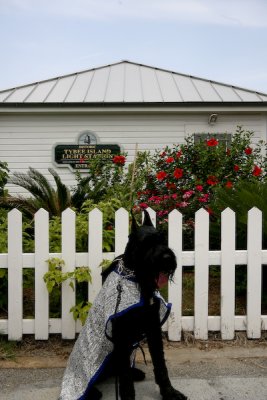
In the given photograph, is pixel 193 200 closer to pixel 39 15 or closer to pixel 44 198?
pixel 44 198

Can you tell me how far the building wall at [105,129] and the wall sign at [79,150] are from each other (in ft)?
0.36

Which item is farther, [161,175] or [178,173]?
[161,175]

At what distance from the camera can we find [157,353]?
8.16ft

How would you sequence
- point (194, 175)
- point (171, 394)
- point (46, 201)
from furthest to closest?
point (194, 175), point (46, 201), point (171, 394)

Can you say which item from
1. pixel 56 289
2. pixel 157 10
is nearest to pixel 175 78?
pixel 157 10

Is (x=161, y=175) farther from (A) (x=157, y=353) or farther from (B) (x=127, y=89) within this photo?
(B) (x=127, y=89)

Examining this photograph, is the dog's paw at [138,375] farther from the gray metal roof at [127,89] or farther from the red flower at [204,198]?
the gray metal roof at [127,89]

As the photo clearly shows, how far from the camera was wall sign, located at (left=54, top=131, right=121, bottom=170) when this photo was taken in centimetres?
937

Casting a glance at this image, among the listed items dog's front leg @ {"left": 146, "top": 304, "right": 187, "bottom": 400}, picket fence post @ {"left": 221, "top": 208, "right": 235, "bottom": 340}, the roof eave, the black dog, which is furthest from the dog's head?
the roof eave

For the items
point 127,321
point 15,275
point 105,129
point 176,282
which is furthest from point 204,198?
point 105,129

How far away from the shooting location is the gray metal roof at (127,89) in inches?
367

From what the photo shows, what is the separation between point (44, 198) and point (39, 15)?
461 centimetres

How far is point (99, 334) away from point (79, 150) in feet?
23.7

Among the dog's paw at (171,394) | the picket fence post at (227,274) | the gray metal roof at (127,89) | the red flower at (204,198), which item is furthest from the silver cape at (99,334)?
the gray metal roof at (127,89)
